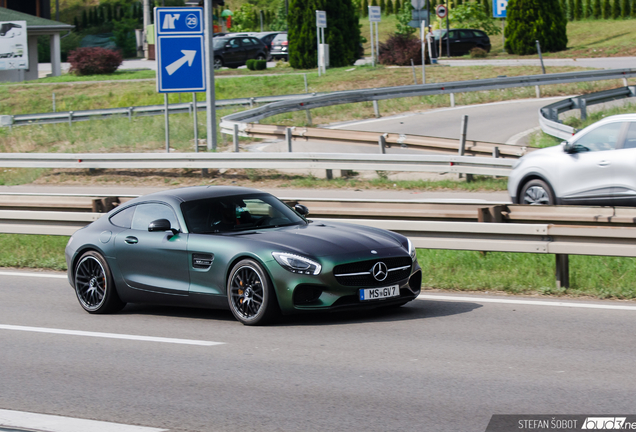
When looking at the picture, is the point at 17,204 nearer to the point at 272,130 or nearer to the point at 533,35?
the point at 272,130

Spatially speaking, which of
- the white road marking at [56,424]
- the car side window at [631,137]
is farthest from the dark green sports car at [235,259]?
the car side window at [631,137]

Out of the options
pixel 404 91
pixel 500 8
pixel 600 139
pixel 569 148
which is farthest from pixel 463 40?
pixel 600 139

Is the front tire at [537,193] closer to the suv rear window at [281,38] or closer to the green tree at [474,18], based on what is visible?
the suv rear window at [281,38]

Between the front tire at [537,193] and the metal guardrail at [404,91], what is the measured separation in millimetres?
11780

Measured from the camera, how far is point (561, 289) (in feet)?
31.5

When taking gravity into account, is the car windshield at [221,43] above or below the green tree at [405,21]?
below

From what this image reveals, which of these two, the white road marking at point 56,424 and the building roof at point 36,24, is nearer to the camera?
the white road marking at point 56,424

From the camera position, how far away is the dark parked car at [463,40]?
5694 centimetres

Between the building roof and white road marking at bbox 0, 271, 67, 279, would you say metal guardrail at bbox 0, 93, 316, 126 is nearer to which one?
white road marking at bbox 0, 271, 67, 279

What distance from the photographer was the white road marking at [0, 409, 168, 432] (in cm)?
549

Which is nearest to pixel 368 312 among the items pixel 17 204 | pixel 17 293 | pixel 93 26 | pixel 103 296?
pixel 103 296

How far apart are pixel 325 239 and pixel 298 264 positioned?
496 mm

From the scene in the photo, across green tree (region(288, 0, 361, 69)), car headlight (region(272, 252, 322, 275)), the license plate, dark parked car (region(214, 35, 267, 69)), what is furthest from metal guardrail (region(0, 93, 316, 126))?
car headlight (region(272, 252, 322, 275))

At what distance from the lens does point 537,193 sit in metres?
13.8
